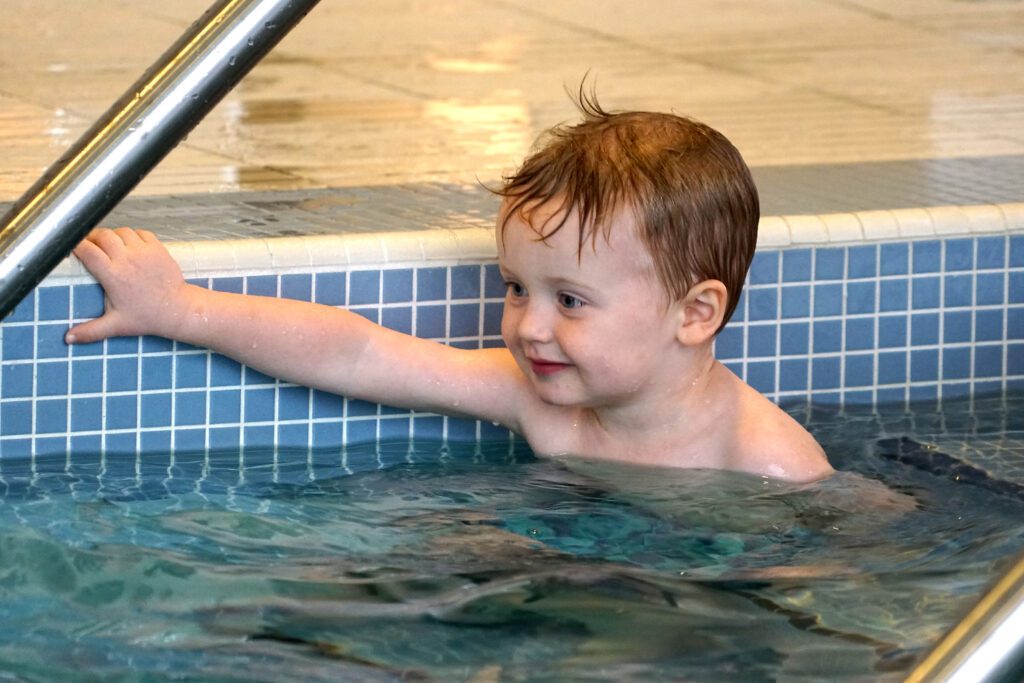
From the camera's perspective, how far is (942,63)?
4746mm

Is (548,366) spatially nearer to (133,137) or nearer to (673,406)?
(673,406)

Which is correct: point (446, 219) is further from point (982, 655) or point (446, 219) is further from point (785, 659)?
point (982, 655)

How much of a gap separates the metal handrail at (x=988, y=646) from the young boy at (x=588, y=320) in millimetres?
1482

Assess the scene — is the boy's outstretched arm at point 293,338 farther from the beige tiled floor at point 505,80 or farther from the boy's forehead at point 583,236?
the beige tiled floor at point 505,80

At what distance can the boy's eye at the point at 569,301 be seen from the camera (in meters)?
2.31

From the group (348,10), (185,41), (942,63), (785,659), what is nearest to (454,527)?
(785,659)

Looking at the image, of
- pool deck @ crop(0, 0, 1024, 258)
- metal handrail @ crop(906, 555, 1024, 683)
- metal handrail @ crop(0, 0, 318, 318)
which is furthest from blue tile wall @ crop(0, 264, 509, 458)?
metal handrail @ crop(906, 555, 1024, 683)

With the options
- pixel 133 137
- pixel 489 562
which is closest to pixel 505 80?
pixel 489 562

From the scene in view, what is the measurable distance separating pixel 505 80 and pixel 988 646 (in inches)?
147

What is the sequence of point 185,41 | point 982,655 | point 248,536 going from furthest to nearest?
point 248,536 → point 185,41 → point 982,655

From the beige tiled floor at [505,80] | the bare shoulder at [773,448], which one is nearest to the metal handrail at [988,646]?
the bare shoulder at [773,448]

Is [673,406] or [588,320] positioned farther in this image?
[673,406]

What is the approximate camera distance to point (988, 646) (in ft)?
2.62

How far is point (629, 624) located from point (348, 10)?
397 cm
